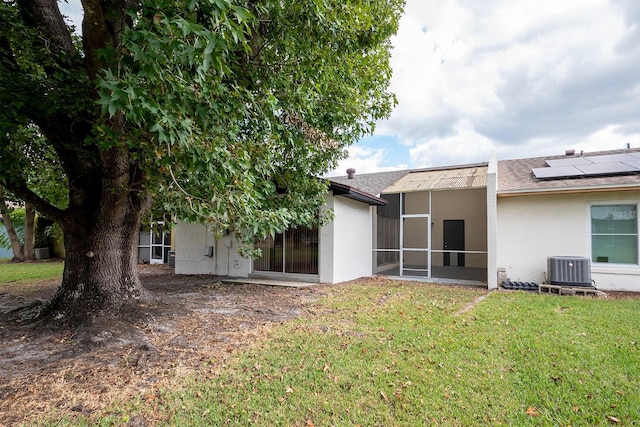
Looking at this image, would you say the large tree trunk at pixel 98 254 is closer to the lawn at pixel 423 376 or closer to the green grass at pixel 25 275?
the lawn at pixel 423 376

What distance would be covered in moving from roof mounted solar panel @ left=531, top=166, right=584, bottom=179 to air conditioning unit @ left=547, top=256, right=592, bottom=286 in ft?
8.13

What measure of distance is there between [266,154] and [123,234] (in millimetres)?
3022

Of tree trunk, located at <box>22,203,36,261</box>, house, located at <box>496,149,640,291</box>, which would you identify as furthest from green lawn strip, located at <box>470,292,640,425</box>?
tree trunk, located at <box>22,203,36,261</box>

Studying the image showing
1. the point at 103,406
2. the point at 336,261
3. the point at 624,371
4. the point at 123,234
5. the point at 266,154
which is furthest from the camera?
the point at 336,261

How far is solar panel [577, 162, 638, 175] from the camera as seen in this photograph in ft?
28.0

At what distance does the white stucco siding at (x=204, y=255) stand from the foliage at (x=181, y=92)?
17.3ft

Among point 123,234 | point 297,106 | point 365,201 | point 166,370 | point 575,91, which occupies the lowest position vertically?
point 166,370

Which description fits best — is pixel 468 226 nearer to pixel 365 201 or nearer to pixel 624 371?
pixel 365 201

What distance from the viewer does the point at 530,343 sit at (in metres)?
4.25

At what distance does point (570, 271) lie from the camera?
7961 millimetres

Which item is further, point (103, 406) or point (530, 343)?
point (530, 343)

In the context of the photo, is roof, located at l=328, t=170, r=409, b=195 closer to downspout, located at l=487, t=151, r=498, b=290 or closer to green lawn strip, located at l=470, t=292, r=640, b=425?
downspout, located at l=487, t=151, r=498, b=290

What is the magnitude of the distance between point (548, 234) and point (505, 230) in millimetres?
1067

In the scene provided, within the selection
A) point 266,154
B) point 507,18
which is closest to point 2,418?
point 266,154
